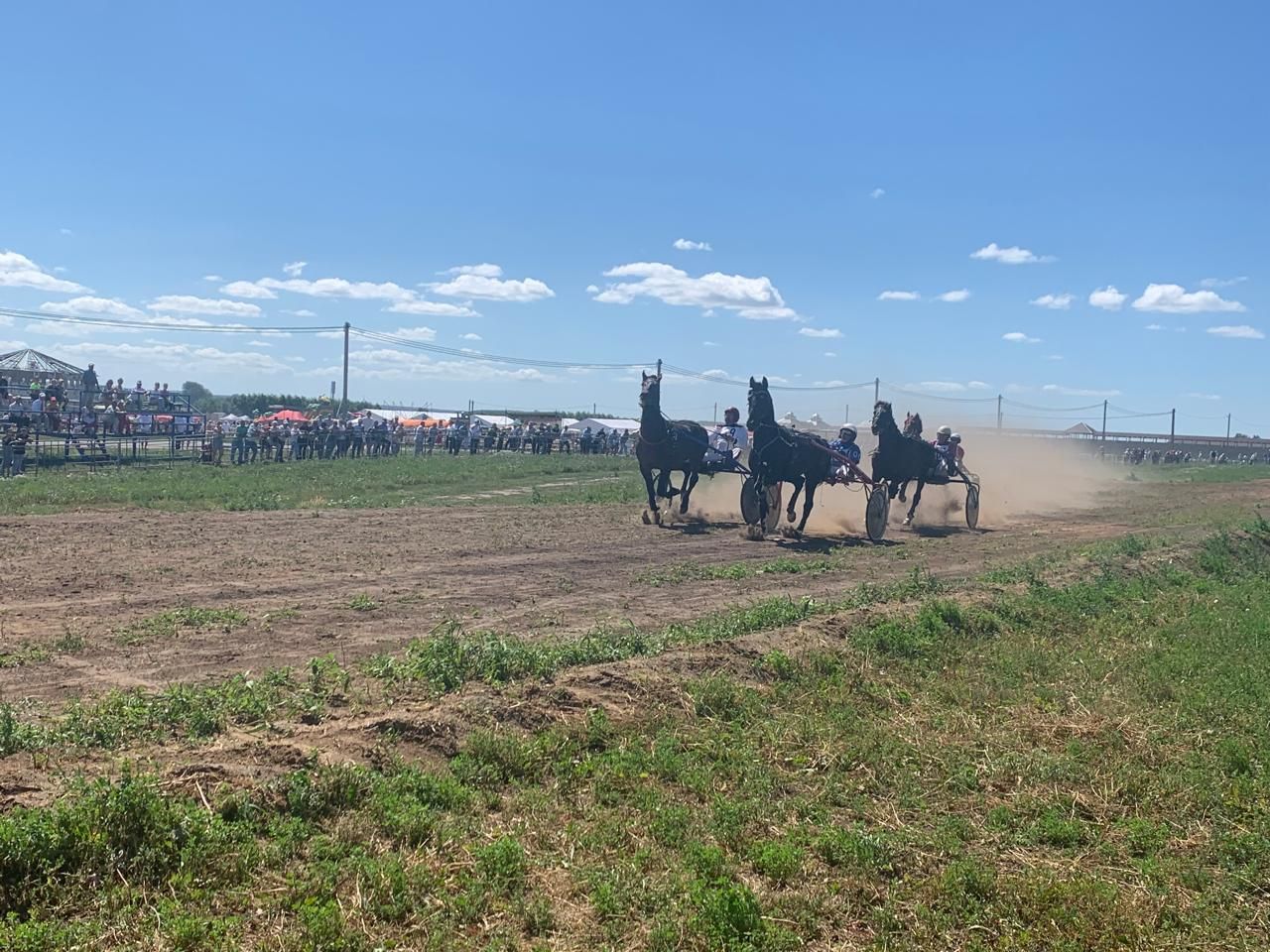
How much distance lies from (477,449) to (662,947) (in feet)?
174

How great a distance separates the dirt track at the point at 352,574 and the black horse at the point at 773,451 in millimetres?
1153

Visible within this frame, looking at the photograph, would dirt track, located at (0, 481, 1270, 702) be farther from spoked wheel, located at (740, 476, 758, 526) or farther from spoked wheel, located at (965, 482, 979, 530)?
spoked wheel, located at (965, 482, 979, 530)

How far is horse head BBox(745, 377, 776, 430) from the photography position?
63.4 ft

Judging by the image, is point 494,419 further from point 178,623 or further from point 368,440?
point 178,623

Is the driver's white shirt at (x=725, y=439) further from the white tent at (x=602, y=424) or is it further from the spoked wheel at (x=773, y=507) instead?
the white tent at (x=602, y=424)

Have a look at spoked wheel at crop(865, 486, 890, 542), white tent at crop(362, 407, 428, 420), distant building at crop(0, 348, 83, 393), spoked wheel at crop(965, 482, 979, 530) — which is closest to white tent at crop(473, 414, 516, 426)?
white tent at crop(362, 407, 428, 420)

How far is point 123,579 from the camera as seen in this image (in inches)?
490

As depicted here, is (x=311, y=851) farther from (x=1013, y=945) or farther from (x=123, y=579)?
(x=123, y=579)

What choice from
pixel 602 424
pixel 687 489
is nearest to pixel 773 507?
pixel 687 489

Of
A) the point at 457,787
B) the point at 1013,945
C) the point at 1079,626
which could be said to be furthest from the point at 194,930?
the point at 1079,626

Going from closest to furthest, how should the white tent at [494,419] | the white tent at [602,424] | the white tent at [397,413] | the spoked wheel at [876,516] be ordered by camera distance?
the spoked wheel at [876,516] → the white tent at [494,419] → the white tent at [397,413] → the white tent at [602,424]

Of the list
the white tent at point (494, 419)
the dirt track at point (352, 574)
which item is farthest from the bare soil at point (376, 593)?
the white tent at point (494, 419)

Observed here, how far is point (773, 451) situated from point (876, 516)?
3.04m

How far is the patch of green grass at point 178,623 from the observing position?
31.1ft
